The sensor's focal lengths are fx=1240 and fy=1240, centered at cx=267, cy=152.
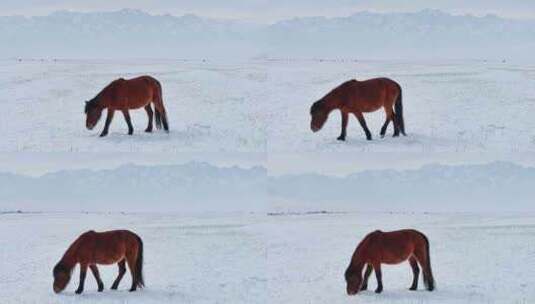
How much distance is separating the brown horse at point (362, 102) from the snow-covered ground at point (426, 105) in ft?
0.17

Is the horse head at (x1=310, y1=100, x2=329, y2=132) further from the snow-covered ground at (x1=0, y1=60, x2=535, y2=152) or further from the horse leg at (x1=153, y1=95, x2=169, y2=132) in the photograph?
the horse leg at (x1=153, y1=95, x2=169, y2=132)

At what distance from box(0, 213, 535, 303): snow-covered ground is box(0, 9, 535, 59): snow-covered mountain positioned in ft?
2.68

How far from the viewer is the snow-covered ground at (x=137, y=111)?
18.8ft

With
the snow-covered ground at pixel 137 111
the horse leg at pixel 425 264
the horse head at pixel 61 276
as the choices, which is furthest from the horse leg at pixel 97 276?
the horse leg at pixel 425 264

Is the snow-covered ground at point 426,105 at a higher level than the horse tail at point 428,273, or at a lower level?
higher

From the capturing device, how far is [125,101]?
5.71 m

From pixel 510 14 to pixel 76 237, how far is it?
2.35 m

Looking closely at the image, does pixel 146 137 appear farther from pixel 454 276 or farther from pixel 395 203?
pixel 454 276

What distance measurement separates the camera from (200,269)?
18.9 ft

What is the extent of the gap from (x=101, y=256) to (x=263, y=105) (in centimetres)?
103

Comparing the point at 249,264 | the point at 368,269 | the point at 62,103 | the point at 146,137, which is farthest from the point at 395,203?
the point at 62,103

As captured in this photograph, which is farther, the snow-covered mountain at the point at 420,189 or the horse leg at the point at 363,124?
the snow-covered mountain at the point at 420,189

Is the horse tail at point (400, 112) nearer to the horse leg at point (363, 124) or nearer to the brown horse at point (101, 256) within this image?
the horse leg at point (363, 124)

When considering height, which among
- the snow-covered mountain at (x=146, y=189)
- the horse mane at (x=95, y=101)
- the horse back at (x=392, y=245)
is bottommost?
the horse back at (x=392, y=245)
